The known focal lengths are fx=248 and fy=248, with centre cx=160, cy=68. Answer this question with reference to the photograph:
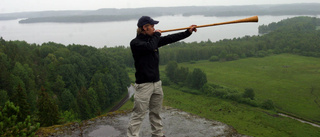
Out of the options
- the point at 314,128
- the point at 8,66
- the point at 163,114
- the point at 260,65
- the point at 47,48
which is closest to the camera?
the point at 163,114

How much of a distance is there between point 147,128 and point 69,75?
43.4 metres

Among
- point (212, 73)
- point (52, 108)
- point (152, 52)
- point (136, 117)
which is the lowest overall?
point (212, 73)

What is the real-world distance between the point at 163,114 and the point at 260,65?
3124 inches

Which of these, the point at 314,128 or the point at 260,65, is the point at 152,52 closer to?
the point at 314,128

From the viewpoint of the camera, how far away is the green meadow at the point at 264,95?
35.6 meters

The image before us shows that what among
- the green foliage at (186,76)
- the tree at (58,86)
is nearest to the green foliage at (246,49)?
the green foliage at (186,76)

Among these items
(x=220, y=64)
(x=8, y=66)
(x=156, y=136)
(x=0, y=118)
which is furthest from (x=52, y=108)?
(x=220, y=64)

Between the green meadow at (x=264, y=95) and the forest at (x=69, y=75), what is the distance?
18.7 feet

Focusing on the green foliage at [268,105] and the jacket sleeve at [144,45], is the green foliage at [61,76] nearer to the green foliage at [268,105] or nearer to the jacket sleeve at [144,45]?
the jacket sleeve at [144,45]

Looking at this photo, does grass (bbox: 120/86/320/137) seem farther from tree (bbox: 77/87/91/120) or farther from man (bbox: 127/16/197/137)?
man (bbox: 127/16/197/137)

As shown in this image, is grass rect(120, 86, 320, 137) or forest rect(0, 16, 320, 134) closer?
forest rect(0, 16, 320, 134)

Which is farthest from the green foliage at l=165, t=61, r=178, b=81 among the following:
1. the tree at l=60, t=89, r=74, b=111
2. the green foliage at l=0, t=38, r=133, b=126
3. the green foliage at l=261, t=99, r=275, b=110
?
the tree at l=60, t=89, r=74, b=111

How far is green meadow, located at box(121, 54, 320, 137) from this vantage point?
117ft

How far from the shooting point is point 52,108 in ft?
61.2
